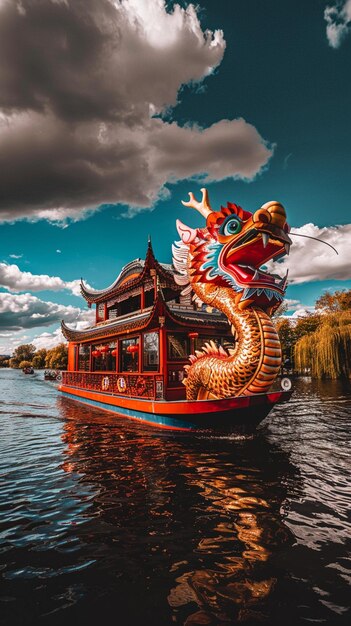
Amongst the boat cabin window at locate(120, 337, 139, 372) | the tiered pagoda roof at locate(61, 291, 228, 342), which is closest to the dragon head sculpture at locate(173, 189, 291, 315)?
the tiered pagoda roof at locate(61, 291, 228, 342)

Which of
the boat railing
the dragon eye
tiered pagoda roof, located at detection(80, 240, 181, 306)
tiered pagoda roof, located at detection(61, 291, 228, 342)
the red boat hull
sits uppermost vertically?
tiered pagoda roof, located at detection(80, 240, 181, 306)

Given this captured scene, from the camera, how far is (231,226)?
7.93 m

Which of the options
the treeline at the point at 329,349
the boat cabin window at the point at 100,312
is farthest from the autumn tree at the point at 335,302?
the boat cabin window at the point at 100,312

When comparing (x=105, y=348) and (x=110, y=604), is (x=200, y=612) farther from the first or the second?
(x=105, y=348)

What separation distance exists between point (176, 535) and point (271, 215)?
19.9ft

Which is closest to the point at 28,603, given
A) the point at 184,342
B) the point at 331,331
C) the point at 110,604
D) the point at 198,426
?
the point at 110,604

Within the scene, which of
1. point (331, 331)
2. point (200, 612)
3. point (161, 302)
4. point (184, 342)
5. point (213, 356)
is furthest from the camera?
point (331, 331)

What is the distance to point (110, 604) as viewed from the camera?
2949mm

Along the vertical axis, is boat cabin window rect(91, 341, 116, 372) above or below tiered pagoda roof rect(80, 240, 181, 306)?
below

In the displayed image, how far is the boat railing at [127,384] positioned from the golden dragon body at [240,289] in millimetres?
1443

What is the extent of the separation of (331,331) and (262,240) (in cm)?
2226

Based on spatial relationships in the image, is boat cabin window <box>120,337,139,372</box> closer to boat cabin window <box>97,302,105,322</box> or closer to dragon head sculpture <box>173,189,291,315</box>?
dragon head sculpture <box>173,189,291,315</box>

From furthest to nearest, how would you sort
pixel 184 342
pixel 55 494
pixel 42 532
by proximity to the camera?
pixel 184 342 → pixel 55 494 → pixel 42 532

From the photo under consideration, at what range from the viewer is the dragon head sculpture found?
23.6ft
